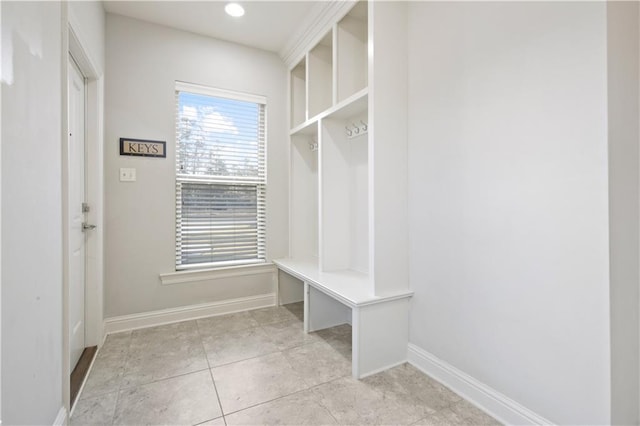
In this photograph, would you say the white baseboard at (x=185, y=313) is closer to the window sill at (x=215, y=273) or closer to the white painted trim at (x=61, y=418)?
Result: the window sill at (x=215, y=273)

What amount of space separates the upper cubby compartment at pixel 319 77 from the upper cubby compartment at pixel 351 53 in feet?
1.42

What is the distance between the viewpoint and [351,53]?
2449mm

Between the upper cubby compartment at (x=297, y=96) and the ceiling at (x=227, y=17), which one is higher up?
the ceiling at (x=227, y=17)

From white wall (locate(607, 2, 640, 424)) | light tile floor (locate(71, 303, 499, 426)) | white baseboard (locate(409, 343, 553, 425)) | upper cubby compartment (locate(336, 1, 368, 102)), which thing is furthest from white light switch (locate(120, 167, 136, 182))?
white wall (locate(607, 2, 640, 424))

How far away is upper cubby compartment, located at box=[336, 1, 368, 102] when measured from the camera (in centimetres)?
239

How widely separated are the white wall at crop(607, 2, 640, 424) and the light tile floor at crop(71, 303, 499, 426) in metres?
0.63

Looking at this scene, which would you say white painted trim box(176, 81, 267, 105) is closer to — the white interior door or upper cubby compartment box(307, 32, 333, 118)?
upper cubby compartment box(307, 32, 333, 118)

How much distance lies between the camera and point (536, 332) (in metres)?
1.39

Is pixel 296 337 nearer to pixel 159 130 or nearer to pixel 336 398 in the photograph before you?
pixel 336 398

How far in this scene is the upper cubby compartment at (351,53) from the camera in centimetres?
239

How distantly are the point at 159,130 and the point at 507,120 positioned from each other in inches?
108

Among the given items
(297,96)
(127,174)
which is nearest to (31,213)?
(127,174)

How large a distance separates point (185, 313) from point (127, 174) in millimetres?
1405

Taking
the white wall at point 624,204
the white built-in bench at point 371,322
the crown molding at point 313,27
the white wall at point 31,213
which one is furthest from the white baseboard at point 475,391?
the crown molding at point 313,27
